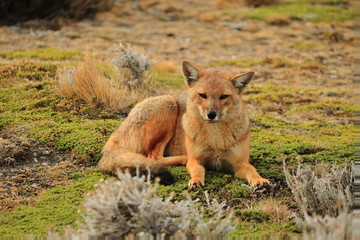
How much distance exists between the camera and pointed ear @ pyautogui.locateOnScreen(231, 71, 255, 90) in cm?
611

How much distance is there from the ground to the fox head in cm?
88

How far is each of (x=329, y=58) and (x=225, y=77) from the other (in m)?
10.4

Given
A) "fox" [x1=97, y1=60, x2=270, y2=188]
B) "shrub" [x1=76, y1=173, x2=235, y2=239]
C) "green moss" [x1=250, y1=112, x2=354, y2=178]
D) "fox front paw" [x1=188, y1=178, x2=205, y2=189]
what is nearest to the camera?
"shrub" [x1=76, y1=173, x2=235, y2=239]

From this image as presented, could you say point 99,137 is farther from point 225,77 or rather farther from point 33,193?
point 225,77

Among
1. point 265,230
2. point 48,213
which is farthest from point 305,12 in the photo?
point 48,213

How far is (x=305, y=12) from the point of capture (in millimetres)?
21781

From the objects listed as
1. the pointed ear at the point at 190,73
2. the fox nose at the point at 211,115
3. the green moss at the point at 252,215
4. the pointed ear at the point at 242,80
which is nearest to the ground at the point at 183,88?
the green moss at the point at 252,215

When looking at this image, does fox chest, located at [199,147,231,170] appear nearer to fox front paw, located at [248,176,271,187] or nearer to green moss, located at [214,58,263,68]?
fox front paw, located at [248,176,271,187]

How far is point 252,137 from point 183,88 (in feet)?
12.1

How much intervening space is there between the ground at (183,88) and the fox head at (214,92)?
0.88 meters

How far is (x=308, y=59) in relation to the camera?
15.3m

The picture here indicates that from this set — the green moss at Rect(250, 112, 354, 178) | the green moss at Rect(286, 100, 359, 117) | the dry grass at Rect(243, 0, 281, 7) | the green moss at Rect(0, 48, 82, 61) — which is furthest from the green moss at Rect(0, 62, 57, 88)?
the dry grass at Rect(243, 0, 281, 7)

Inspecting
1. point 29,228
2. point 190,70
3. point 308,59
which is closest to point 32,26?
point 308,59

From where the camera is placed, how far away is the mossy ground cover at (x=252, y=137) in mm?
5027
